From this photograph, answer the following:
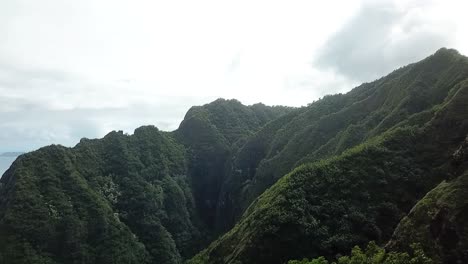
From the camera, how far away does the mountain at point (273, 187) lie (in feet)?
254

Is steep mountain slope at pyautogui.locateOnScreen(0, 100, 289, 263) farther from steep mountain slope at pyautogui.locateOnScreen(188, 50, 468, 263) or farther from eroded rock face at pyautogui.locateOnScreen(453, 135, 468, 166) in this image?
eroded rock face at pyautogui.locateOnScreen(453, 135, 468, 166)

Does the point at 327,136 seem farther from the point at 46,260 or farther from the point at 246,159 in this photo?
the point at 46,260

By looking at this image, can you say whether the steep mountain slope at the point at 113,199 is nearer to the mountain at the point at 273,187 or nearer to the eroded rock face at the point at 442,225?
the mountain at the point at 273,187

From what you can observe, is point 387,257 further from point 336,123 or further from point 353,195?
point 336,123

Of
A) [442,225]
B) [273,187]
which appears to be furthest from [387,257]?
[273,187]

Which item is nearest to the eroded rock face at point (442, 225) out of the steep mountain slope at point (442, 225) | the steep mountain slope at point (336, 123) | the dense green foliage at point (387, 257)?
the steep mountain slope at point (442, 225)

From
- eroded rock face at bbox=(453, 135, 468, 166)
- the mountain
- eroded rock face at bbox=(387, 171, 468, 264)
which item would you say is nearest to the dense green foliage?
eroded rock face at bbox=(387, 171, 468, 264)

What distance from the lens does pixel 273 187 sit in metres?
103

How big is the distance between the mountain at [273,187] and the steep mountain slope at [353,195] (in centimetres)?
21

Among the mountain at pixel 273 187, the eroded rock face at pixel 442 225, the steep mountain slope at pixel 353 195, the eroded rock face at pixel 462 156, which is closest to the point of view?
the eroded rock face at pixel 442 225

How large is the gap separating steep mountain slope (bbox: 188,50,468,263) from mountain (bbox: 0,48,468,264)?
0.68 ft

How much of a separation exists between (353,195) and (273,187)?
2302 centimetres

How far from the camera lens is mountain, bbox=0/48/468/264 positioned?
254ft

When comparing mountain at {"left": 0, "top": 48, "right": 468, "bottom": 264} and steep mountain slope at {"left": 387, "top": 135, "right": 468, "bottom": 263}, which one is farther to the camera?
mountain at {"left": 0, "top": 48, "right": 468, "bottom": 264}
